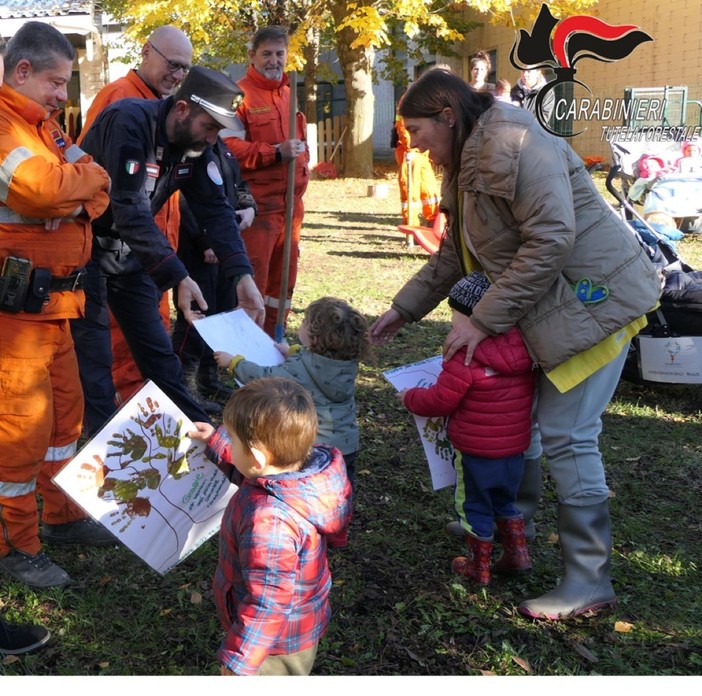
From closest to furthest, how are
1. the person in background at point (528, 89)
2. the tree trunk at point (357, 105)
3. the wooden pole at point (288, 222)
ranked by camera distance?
the wooden pole at point (288, 222)
the person in background at point (528, 89)
the tree trunk at point (357, 105)

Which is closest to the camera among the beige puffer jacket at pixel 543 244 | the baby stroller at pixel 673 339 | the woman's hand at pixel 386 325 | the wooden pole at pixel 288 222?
the beige puffer jacket at pixel 543 244

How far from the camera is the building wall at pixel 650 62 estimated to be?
1883 cm

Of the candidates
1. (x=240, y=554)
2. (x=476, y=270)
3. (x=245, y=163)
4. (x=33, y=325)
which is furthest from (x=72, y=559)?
(x=245, y=163)

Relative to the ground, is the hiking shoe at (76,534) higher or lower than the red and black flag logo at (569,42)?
lower

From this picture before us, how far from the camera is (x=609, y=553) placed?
330cm

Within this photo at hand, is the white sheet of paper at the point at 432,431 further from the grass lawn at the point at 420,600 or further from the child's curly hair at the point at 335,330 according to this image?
the grass lawn at the point at 420,600

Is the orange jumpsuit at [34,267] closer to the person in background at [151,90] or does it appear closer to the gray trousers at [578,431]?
the person in background at [151,90]

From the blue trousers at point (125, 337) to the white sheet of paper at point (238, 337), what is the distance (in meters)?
0.87

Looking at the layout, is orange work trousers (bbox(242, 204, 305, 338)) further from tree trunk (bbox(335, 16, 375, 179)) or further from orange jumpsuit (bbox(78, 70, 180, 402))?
tree trunk (bbox(335, 16, 375, 179))

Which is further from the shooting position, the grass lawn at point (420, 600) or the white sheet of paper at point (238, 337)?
the white sheet of paper at point (238, 337)

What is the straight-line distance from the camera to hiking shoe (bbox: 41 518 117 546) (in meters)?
3.85

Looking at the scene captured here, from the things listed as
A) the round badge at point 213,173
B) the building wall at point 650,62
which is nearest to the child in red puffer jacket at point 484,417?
the round badge at point 213,173

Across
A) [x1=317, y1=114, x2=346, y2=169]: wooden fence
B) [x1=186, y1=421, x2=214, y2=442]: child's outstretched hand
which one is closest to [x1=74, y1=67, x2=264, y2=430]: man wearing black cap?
[x1=186, y1=421, x2=214, y2=442]: child's outstretched hand

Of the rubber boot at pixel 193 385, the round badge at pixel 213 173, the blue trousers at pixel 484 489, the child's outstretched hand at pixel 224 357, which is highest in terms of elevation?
the round badge at pixel 213 173
